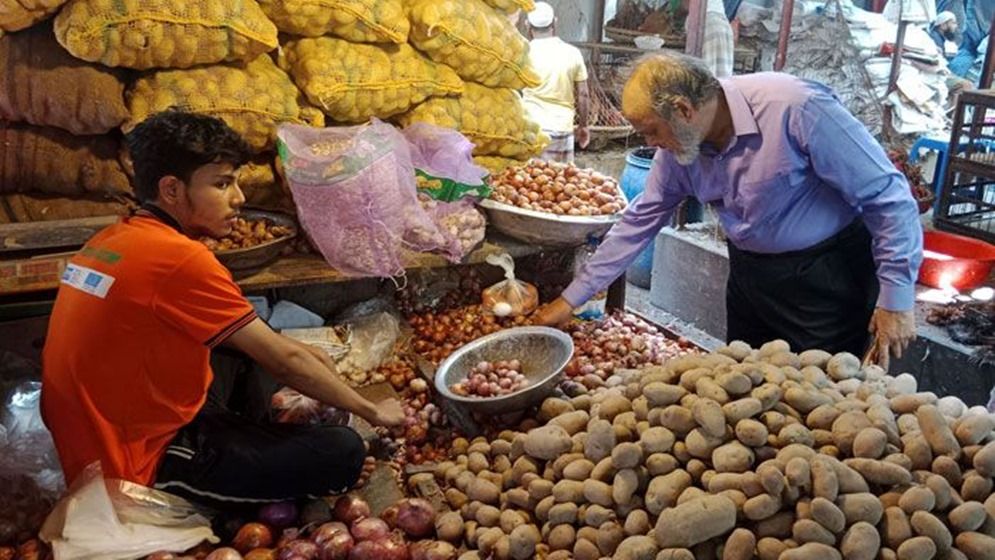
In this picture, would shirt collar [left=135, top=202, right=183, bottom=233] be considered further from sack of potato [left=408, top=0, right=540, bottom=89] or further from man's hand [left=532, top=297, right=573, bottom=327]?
sack of potato [left=408, top=0, right=540, bottom=89]

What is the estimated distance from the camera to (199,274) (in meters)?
2.17

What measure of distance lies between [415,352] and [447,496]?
42.7 inches

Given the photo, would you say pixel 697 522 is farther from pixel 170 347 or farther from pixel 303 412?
pixel 303 412

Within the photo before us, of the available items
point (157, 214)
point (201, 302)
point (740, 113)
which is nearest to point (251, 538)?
point (201, 302)

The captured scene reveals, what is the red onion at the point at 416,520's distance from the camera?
237 cm

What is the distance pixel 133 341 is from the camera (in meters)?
2.23

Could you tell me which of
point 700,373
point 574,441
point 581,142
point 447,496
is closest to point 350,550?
point 447,496

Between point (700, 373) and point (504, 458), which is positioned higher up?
point (700, 373)

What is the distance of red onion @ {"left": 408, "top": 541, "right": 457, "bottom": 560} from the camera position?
2193mm

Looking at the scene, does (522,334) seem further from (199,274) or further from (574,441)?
(199,274)

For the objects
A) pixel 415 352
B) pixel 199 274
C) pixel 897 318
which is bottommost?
pixel 415 352

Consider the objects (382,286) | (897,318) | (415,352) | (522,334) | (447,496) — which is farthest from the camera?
(382,286)

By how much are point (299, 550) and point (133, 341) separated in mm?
731

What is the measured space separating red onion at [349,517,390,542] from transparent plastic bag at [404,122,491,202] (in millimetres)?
1582
